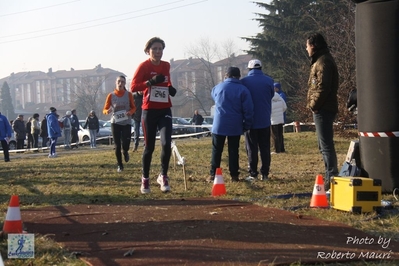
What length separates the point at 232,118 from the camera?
10.1 metres

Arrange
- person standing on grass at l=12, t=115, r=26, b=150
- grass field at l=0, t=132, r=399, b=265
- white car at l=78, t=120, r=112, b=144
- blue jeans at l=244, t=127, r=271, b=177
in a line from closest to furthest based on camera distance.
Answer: grass field at l=0, t=132, r=399, b=265 < blue jeans at l=244, t=127, r=271, b=177 < person standing on grass at l=12, t=115, r=26, b=150 < white car at l=78, t=120, r=112, b=144

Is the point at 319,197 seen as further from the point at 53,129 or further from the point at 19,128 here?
the point at 19,128

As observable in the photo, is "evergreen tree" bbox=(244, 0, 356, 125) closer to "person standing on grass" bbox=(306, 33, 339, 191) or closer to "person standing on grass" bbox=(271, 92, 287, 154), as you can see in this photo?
"person standing on grass" bbox=(271, 92, 287, 154)

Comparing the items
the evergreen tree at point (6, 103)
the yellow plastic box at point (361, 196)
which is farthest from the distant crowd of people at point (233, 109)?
the evergreen tree at point (6, 103)

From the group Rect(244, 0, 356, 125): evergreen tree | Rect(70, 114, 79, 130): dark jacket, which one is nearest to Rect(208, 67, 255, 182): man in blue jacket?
Rect(244, 0, 356, 125): evergreen tree

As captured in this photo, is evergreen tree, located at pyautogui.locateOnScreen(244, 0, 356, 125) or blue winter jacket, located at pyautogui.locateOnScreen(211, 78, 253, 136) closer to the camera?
blue winter jacket, located at pyautogui.locateOnScreen(211, 78, 253, 136)

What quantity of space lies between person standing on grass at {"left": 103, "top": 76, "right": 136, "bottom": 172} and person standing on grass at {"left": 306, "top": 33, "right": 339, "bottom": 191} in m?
5.05

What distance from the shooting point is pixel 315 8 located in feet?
134

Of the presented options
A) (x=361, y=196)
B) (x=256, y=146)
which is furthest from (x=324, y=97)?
(x=256, y=146)

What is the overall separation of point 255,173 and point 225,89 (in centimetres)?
153

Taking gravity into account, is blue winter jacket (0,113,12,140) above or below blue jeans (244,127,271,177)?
above

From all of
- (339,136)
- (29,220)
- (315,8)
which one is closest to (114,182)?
(29,220)

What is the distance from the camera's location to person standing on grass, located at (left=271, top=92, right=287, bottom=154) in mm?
15642
